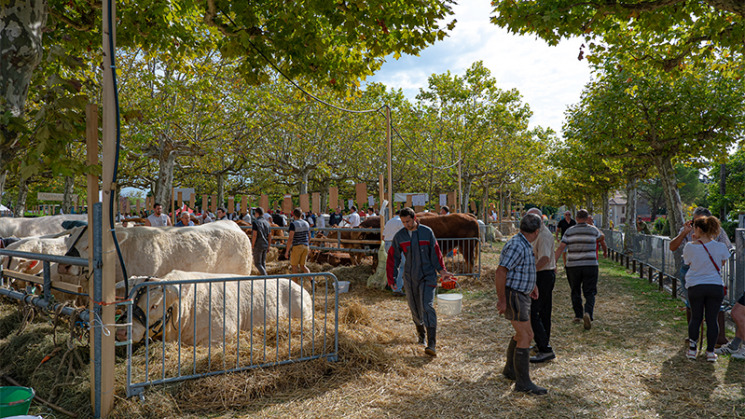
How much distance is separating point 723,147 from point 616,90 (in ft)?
10.7

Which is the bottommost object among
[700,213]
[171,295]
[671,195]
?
[171,295]

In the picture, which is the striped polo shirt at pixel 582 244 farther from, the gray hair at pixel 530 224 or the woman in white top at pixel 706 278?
the gray hair at pixel 530 224

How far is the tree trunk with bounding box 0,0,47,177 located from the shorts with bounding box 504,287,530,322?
14.7 feet

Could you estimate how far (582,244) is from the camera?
7.09 meters

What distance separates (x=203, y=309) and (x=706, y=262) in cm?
599

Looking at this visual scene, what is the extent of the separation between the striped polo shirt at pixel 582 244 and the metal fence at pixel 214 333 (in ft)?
13.1

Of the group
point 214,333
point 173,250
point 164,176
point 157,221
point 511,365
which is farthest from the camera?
point 164,176

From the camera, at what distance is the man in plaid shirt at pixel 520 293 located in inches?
179

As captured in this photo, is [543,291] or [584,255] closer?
[543,291]

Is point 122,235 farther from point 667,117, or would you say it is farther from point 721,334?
point 667,117

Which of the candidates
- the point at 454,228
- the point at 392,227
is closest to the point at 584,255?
the point at 392,227

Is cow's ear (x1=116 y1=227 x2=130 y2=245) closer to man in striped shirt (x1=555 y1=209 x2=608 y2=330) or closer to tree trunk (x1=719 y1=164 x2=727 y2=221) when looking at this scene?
man in striped shirt (x1=555 y1=209 x2=608 y2=330)

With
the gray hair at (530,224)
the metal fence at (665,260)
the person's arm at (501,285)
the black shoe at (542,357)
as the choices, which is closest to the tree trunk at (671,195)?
the metal fence at (665,260)

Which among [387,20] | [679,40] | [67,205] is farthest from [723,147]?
[67,205]
